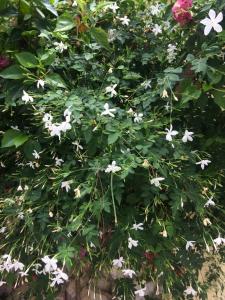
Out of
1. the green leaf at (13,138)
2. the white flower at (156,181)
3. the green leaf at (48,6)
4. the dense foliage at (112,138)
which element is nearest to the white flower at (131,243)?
the dense foliage at (112,138)

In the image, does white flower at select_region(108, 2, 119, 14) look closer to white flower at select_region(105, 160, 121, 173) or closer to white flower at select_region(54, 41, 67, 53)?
white flower at select_region(54, 41, 67, 53)

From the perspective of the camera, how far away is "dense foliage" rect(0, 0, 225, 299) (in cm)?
89

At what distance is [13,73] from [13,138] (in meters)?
0.18

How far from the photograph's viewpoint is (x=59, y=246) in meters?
0.91

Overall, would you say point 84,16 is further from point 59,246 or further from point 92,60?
point 59,246

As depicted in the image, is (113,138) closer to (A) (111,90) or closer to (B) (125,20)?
(A) (111,90)

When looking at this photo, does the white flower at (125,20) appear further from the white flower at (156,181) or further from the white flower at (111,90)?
the white flower at (156,181)

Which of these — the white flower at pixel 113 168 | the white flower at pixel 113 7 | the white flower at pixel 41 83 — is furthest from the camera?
the white flower at pixel 113 7

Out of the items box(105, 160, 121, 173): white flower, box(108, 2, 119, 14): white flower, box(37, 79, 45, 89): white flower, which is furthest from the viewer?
box(108, 2, 119, 14): white flower

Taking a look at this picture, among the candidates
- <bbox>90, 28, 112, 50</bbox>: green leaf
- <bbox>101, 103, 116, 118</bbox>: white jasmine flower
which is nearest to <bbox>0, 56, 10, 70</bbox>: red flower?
<bbox>90, 28, 112, 50</bbox>: green leaf

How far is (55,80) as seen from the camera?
0.97 meters

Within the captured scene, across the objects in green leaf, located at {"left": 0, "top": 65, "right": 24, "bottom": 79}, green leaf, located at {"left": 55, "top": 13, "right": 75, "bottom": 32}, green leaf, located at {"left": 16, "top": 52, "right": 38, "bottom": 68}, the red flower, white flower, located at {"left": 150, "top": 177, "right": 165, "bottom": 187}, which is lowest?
white flower, located at {"left": 150, "top": 177, "right": 165, "bottom": 187}

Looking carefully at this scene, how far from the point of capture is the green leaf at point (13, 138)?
3.29 ft

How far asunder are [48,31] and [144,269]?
736mm
